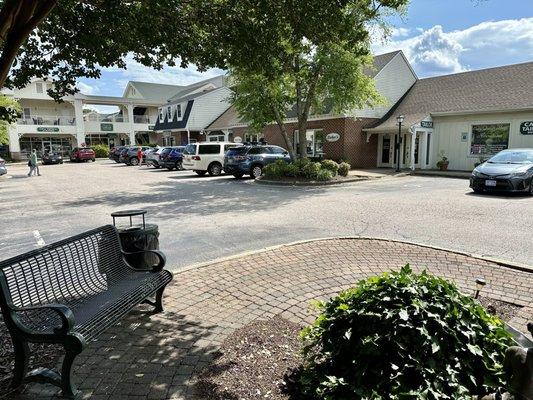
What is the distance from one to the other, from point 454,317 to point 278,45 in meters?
4.76

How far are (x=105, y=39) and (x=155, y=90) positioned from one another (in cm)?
5337

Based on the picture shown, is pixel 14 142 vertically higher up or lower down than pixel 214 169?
higher up

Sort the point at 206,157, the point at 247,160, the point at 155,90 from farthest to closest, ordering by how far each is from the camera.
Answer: the point at 155,90 < the point at 206,157 < the point at 247,160

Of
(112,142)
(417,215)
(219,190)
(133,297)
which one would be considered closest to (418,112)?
(219,190)

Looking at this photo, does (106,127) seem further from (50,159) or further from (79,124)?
(50,159)

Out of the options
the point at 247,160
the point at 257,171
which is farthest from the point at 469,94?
the point at 247,160

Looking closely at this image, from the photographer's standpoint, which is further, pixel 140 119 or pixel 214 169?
pixel 140 119

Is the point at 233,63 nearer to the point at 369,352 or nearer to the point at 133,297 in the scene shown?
the point at 133,297

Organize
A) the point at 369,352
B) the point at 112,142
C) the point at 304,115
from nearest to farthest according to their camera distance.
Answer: the point at 369,352, the point at 304,115, the point at 112,142

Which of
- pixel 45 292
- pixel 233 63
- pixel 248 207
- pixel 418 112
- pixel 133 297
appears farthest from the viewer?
pixel 418 112

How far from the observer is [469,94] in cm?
2353

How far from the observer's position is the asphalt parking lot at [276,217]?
23.7 feet

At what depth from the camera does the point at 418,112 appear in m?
24.5

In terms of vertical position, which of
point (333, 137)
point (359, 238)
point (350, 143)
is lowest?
point (359, 238)
